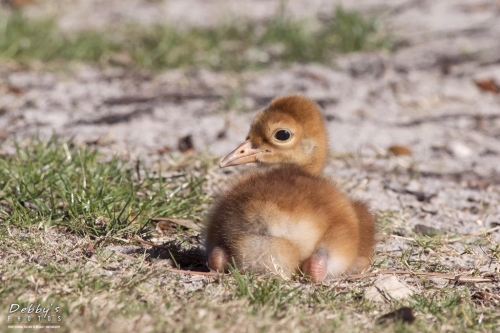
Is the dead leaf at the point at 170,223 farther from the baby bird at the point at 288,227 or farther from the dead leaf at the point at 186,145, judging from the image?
the dead leaf at the point at 186,145

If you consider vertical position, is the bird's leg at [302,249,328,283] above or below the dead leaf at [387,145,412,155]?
below

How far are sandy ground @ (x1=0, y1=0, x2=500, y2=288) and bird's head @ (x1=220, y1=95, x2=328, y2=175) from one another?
28.6 inches

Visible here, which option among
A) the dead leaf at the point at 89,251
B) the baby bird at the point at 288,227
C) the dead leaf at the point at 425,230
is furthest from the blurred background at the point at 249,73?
the baby bird at the point at 288,227

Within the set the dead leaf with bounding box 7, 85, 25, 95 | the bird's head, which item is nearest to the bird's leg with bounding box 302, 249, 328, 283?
the bird's head

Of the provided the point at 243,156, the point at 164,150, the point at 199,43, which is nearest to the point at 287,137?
the point at 243,156

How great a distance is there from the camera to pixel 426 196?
5570 mm

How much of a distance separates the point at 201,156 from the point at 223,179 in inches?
16.8

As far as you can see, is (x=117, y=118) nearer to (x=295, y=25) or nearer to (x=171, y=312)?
(x=295, y=25)

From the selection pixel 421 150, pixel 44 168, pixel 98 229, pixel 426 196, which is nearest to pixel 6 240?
pixel 98 229

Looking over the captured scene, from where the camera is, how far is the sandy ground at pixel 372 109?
18.8 feet

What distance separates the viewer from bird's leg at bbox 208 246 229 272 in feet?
12.9

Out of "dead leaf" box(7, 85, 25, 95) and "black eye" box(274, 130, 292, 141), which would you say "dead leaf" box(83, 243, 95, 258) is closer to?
"black eye" box(274, 130, 292, 141)

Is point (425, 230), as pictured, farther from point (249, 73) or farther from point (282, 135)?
point (249, 73)

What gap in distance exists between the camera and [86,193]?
468 cm
